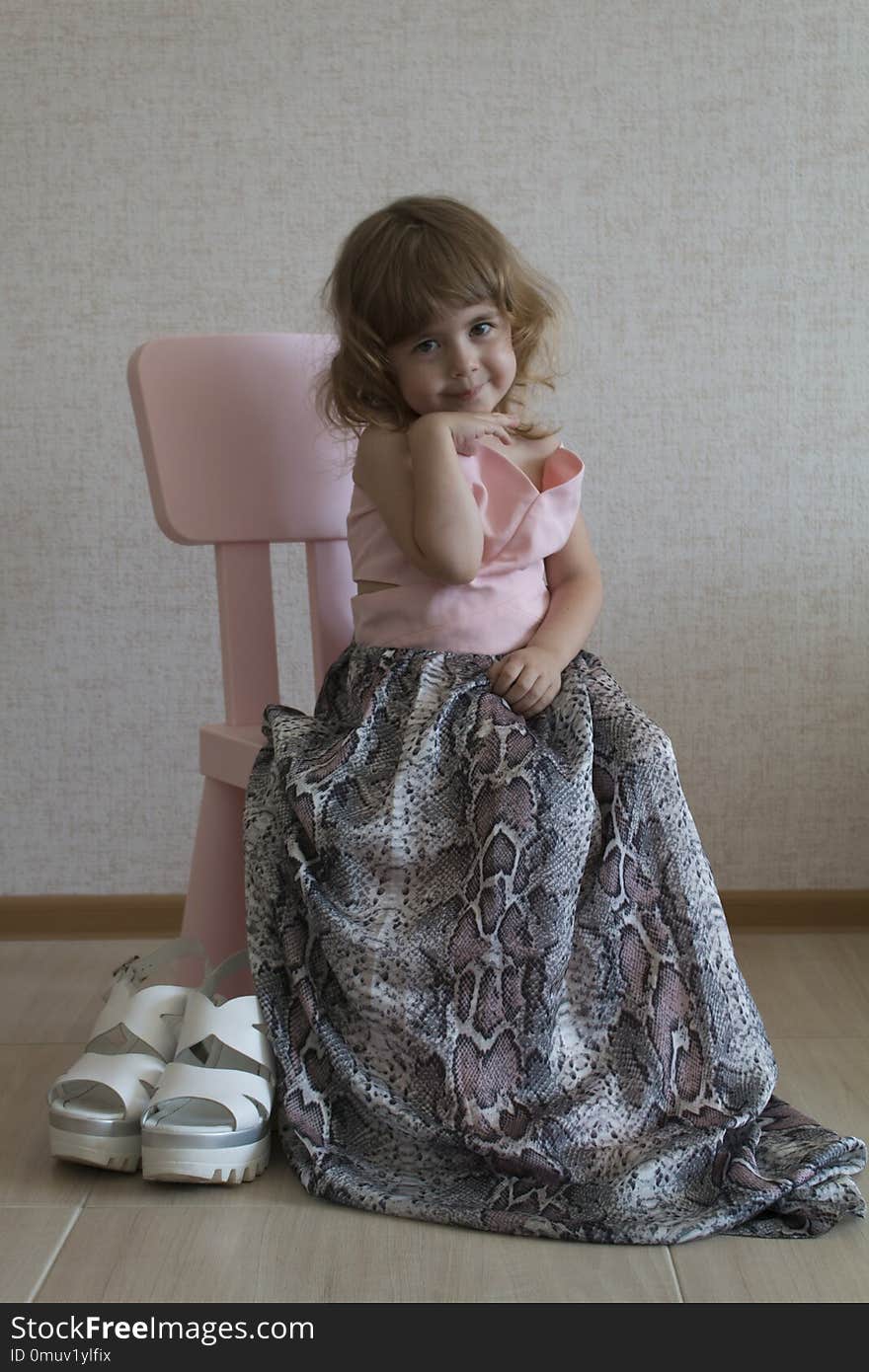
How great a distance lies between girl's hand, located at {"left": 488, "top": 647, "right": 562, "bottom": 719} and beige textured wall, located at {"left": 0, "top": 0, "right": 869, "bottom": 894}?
57 centimetres

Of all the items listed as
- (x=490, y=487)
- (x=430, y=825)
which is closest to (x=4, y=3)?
(x=490, y=487)

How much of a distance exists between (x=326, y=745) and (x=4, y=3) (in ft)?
3.30

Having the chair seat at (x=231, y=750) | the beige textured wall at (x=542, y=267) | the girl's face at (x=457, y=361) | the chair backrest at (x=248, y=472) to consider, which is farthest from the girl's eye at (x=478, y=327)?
the beige textured wall at (x=542, y=267)

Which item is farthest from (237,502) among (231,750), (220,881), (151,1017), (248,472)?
(151,1017)

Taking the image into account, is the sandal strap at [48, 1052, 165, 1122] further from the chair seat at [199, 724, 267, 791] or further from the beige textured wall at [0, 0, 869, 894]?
the beige textured wall at [0, 0, 869, 894]

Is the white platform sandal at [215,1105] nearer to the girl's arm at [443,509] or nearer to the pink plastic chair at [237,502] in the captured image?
the pink plastic chair at [237,502]

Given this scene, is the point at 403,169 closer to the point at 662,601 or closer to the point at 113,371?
the point at 113,371

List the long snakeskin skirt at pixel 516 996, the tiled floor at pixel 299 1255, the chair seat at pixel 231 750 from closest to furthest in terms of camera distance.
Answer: the tiled floor at pixel 299 1255 < the long snakeskin skirt at pixel 516 996 < the chair seat at pixel 231 750

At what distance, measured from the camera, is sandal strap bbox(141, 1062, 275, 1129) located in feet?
3.62

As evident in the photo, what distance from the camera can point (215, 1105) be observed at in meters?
1.12

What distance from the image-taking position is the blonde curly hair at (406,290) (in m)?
1.24

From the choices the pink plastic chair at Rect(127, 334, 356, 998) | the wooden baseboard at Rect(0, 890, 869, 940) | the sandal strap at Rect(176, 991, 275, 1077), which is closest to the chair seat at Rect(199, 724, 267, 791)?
the pink plastic chair at Rect(127, 334, 356, 998)

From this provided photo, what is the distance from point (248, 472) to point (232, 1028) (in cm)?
55

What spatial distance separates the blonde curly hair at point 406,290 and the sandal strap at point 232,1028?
51 centimetres
